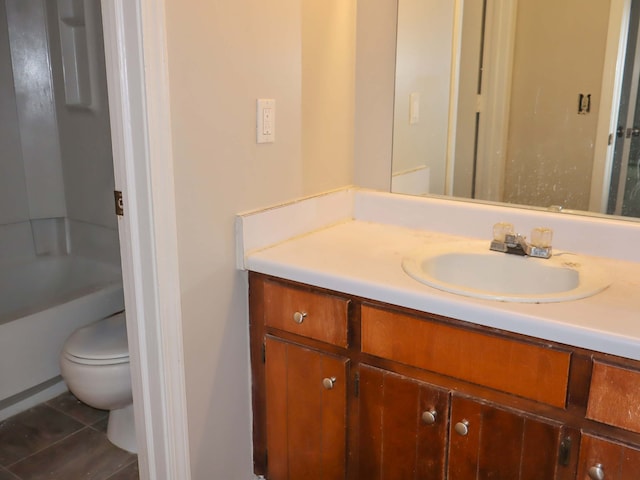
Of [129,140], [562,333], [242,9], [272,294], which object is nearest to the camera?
[562,333]

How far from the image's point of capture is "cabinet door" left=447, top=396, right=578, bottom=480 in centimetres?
117

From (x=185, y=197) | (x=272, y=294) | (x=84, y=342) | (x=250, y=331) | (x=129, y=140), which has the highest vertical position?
(x=129, y=140)

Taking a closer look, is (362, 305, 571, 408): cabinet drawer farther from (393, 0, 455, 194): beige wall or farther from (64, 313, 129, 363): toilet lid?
(64, 313, 129, 363): toilet lid

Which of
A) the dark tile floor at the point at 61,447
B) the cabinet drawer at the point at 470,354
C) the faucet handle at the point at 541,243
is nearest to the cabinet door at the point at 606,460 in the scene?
the cabinet drawer at the point at 470,354

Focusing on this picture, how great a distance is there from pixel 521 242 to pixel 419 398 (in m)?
0.49

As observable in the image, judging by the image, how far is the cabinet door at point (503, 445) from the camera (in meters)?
1.17

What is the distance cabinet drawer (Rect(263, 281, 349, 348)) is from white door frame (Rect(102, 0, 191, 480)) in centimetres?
25

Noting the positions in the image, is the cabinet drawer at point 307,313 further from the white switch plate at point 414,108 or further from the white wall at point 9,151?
the white wall at point 9,151

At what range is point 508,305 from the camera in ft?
3.87

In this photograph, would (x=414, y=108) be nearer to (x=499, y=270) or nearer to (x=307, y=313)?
(x=499, y=270)

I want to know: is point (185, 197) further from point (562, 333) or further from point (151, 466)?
point (562, 333)

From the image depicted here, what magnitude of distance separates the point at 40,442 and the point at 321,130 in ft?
4.70

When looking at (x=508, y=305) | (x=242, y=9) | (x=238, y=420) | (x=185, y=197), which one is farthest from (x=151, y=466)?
(x=242, y=9)

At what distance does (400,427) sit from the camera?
1376 millimetres
